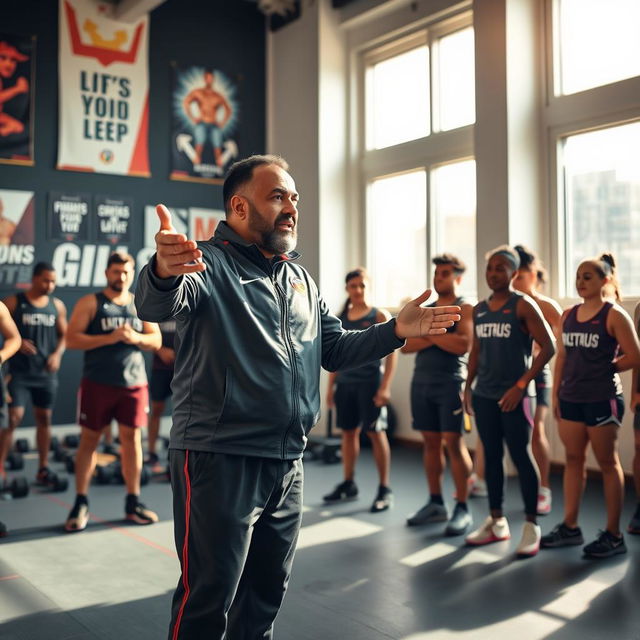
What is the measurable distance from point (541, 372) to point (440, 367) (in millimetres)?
647

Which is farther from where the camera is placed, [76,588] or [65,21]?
[65,21]

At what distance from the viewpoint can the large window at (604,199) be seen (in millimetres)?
5438

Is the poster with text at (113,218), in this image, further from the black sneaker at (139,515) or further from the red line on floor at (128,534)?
the black sneaker at (139,515)

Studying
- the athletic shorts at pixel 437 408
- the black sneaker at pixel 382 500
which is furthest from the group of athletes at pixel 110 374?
the athletic shorts at pixel 437 408

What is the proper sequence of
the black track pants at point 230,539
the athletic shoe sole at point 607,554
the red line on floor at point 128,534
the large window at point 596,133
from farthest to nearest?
the large window at point 596,133 → the red line on floor at point 128,534 → the athletic shoe sole at point 607,554 → the black track pants at point 230,539

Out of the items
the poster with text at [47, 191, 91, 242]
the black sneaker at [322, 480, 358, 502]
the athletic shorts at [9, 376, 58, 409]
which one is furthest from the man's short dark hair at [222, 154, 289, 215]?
the poster with text at [47, 191, 91, 242]

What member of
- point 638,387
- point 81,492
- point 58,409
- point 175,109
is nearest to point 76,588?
point 81,492

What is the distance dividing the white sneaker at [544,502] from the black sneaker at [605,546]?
2.49ft

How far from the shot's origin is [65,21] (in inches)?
283

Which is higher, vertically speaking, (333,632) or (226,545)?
(226,545)

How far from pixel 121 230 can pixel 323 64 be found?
8.32 ft

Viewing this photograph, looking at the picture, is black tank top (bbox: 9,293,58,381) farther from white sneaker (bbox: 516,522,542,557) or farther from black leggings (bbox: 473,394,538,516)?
white sneaker (bbox: 516,522,542,557)

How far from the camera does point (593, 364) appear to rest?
379 cm

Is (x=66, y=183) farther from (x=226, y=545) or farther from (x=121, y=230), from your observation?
(x=226, y=545)
